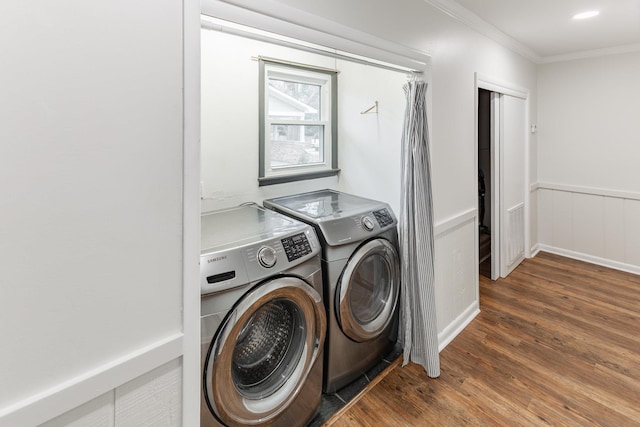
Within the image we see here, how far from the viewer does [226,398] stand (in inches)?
50.8

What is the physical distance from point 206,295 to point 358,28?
4.61 ft

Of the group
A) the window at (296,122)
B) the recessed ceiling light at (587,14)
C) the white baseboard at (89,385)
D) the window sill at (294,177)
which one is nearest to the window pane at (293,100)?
the window at (296,122)

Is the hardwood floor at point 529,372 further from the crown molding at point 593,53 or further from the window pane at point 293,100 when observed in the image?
the crown molding at point 593,53

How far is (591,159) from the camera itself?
3762 mm

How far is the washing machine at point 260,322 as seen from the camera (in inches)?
49.4

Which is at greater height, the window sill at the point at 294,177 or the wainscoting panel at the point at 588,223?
the window sill at the point at 294,177

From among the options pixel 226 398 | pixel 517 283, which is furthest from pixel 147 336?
pixel 517 283

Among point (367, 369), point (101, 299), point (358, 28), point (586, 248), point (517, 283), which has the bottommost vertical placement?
point (367, 369)

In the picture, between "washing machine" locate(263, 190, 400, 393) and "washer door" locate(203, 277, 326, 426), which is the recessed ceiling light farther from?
"washer door" locate(203, 277, 326, 426)

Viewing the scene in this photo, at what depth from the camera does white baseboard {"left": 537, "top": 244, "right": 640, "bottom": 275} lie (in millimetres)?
3586

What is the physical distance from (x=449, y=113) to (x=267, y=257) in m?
1.73

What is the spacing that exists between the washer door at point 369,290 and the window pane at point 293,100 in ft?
3.98

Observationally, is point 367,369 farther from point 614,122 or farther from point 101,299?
point 614,122

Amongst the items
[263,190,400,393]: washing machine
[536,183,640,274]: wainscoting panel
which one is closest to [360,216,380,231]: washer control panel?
[263,190,400,393]: washing machine
